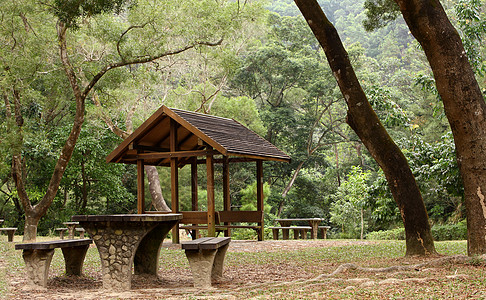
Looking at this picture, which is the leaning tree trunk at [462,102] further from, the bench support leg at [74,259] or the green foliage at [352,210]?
the green foliage at [352,210]

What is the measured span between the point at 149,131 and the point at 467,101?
8.02 meters

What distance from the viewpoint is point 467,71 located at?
6461 millimetres

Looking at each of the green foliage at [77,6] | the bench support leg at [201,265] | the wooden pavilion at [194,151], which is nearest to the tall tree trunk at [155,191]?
the wooden pavilion at [194,151]

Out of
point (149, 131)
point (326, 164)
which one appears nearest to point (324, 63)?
point (326, 164)

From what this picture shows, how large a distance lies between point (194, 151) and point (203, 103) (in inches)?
410

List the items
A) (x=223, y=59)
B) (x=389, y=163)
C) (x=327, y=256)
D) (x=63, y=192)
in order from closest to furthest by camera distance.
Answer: (x=389, y=163)
(x=327, y=256)
(x=223, y=59)
(x=63, y=192)

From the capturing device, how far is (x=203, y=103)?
21.8m

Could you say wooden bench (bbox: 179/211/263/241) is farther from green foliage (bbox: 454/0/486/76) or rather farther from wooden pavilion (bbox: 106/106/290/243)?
green foliage (bbox: 454/0/486/76)

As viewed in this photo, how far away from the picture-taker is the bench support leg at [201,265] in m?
6.07

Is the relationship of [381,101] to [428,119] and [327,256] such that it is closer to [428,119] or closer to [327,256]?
[327,256]

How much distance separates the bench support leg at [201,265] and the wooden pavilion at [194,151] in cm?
491

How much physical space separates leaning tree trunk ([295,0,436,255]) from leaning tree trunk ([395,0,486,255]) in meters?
0.92

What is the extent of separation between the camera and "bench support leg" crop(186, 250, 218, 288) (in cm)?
607

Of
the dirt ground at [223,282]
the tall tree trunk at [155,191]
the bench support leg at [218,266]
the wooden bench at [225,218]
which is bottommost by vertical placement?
the dirt ground at [223,282]
